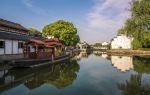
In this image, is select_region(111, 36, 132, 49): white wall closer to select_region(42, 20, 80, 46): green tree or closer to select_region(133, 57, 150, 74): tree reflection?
select_region(42, 20, 80, 46): green tree

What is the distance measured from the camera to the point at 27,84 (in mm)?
18297

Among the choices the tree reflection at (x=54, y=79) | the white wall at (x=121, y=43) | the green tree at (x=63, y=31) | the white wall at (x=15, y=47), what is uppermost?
the green tree at (x=63, y=31)

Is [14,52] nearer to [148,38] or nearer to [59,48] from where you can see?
[59,48]

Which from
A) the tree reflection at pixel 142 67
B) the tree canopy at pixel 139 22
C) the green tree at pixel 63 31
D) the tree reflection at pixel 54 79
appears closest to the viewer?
the tree reflection at pixel 54 79

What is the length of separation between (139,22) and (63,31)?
88.6 ft

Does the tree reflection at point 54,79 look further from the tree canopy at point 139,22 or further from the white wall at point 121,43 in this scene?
the white wall at point 121,43

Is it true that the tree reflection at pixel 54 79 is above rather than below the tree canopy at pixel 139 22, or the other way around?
below

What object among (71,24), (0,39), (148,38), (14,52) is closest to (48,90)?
(0,39)

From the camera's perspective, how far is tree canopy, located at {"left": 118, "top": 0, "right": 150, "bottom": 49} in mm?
68312

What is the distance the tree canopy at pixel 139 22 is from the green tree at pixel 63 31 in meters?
19.4

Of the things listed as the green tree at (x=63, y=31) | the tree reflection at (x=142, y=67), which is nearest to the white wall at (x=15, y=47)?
the tree reflection at (x=142, y=67)

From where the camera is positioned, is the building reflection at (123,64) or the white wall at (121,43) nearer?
the building reflection at (123,64)

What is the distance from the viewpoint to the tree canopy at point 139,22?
2689 inches

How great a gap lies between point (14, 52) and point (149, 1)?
48.6 metres
